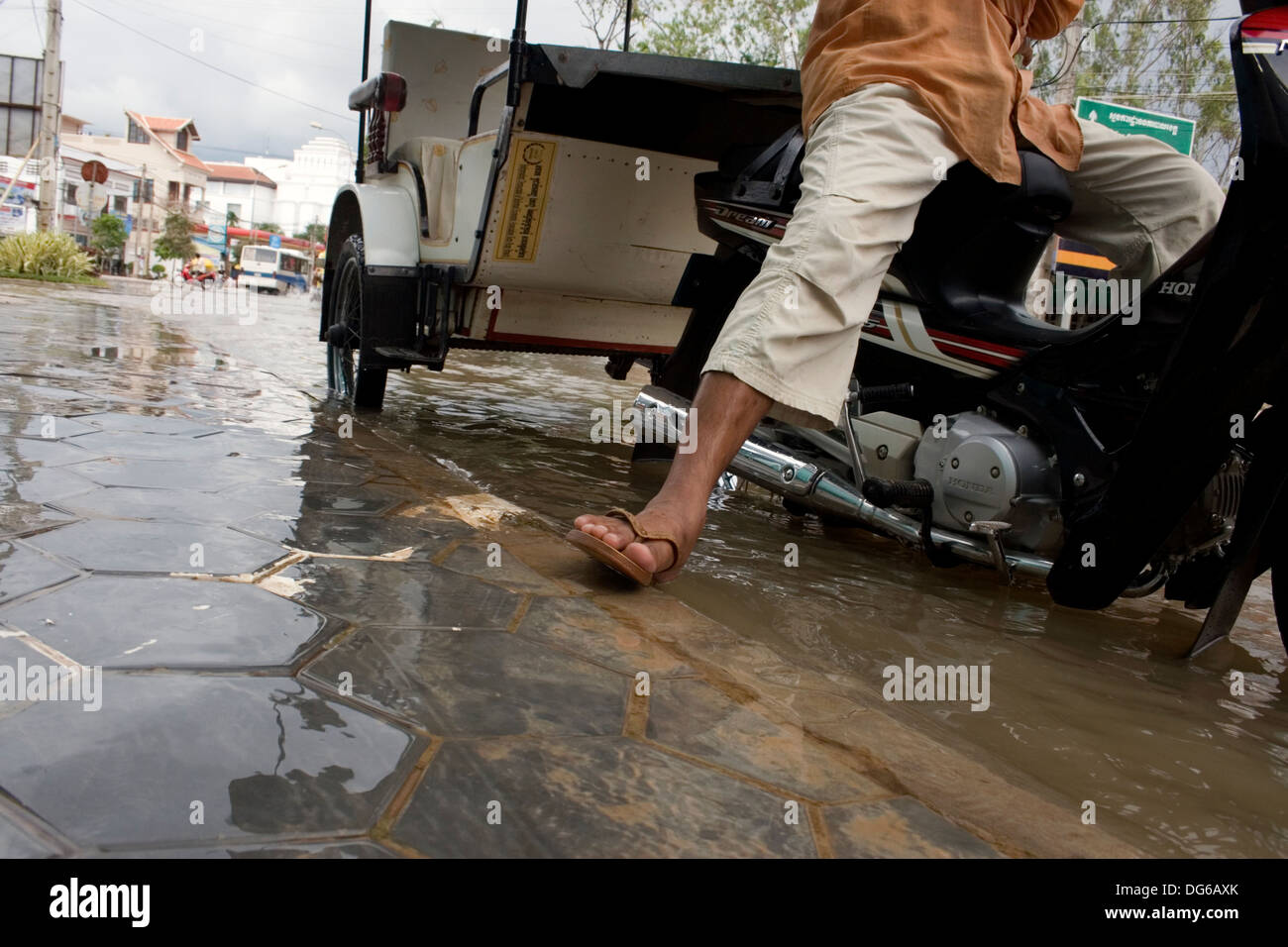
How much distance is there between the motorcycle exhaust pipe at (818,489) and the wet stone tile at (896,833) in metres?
1.53

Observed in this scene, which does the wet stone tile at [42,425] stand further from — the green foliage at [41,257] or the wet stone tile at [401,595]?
the green foliage at [41,257]

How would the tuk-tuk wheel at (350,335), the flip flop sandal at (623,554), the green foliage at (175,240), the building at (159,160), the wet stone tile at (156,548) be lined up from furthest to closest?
the building at (159,160) < the green foliage at (175,240) < the tuk-tuk wheel at (350,335) < the flip flop sandal at (623,554) < the wet stone tile at (156,548)

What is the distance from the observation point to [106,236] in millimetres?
44281

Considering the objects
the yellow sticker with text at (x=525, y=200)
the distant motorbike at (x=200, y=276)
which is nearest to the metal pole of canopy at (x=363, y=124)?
the yellow sticker with text at (x=525, y=200)

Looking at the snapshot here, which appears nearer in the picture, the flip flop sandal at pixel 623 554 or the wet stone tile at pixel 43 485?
the flip flop sandal at pixel 623 554

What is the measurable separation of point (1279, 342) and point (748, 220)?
167cm

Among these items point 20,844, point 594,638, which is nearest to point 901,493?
point 594,638

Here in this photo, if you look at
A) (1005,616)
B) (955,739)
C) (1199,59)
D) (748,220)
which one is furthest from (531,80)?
(1199,59)

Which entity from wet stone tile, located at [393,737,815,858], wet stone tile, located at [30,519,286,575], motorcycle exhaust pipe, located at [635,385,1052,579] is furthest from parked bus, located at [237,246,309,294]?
wet stone tile, located at [393,737,815,858]

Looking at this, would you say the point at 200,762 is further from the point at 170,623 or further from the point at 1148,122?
the point at 1148,122

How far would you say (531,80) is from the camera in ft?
12.0

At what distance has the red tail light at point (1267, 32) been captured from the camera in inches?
84.2

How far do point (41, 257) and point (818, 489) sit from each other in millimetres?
19298
